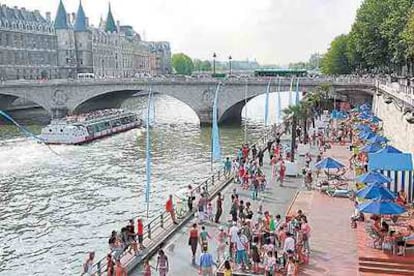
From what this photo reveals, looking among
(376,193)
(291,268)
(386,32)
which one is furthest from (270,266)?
(386,32)

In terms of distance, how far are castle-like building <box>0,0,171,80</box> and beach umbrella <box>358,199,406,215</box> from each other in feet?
340

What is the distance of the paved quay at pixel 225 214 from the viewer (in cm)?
2300

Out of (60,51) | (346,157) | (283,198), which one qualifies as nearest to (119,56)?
(60,51)

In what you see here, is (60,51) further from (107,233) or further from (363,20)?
(107,233)

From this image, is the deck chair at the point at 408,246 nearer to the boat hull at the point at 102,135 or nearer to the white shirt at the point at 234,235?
the white shirt at the point at 234,235

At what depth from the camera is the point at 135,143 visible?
A: 68438 mm

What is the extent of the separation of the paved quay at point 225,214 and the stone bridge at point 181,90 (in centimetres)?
3591

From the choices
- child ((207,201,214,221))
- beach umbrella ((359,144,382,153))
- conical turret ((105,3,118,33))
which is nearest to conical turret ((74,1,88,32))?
conical turret ((105,3,118,33))

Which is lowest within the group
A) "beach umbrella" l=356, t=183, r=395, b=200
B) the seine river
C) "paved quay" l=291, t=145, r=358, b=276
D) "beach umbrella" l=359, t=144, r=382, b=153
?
the seine river

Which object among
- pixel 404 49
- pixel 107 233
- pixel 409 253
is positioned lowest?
pixel 107 233

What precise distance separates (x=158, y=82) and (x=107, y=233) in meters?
53.0

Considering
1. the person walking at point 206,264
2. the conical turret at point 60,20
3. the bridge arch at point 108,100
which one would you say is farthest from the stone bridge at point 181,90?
the person walking at point 206,264

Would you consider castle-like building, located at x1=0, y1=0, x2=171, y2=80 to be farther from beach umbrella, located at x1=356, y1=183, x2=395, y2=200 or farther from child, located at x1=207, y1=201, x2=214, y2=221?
beach umbrella, located at x1=356, y1=183, x2=395, y2=200

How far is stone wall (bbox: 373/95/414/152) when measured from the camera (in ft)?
120
